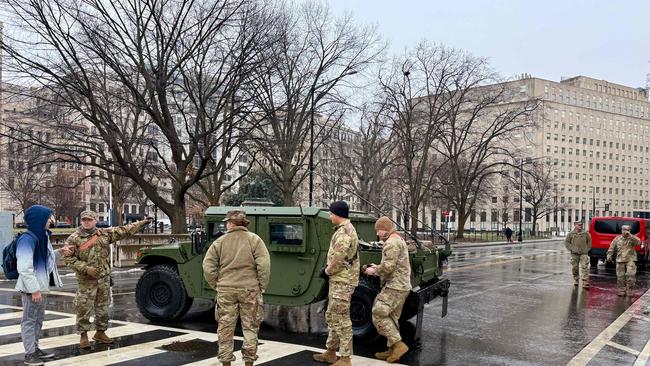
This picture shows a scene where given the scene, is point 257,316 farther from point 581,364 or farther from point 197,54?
point 197,54

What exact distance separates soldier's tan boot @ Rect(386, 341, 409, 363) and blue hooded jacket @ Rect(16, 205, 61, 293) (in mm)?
4080

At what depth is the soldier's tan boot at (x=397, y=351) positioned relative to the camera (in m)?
7.00

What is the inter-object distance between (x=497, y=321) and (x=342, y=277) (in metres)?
4.70

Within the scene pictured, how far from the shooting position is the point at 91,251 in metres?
7.55

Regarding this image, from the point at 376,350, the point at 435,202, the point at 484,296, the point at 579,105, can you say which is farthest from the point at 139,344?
the point at 579,105

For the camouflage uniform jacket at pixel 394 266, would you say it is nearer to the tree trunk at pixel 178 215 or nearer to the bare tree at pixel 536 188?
the tree trunk at pixel 178 215

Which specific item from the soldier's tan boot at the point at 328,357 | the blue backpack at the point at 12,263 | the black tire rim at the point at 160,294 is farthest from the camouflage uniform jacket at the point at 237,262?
the black tire rim at the point at 160,294

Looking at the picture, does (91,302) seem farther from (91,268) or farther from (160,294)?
(160,294)

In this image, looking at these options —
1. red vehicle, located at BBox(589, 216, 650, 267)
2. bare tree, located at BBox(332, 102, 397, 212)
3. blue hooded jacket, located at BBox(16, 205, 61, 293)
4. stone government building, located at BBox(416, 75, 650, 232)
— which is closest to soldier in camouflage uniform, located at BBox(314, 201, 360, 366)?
blue hooded jacket, located at BBox(16, 205, 61, 293)

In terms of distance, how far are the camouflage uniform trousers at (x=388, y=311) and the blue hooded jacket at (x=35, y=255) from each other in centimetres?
384

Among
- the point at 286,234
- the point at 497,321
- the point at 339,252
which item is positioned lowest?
the point at 497,321

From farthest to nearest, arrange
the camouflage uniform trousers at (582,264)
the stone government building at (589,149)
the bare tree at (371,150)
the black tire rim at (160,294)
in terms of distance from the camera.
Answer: the stone government building at (589,149), the bare tree at (371,150), the camouflage uniform trousers at (582,264), the black tire rim at (160,294)

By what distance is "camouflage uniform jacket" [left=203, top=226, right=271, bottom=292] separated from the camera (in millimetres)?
5910

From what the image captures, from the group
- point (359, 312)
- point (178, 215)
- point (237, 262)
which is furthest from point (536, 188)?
point (237, 262)
